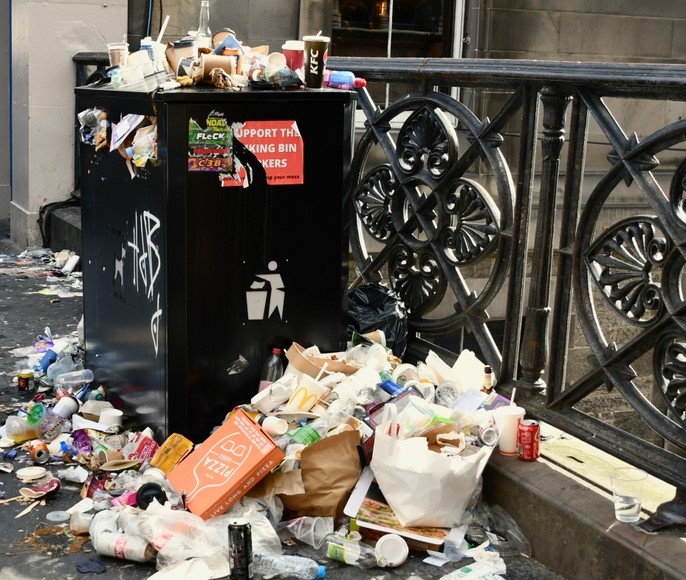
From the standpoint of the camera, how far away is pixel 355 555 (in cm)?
308

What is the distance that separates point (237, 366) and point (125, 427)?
71cm

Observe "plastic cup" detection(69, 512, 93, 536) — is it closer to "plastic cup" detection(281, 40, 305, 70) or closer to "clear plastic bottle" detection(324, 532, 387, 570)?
"clear plastic bottle" detection(324, 532, 387, 570)

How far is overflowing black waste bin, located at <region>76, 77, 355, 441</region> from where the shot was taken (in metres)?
3.54

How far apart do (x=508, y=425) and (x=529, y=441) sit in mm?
90

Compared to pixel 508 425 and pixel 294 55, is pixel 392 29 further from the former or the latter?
pixel 508 425

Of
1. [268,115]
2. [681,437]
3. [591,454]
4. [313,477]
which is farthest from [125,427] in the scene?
[681,437]

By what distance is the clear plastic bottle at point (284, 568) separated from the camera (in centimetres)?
299

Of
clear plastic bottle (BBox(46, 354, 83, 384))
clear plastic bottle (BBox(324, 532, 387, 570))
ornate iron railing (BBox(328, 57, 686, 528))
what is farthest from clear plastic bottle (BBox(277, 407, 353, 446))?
clear plastic bottle (BBox(46, 354, 83, 384))

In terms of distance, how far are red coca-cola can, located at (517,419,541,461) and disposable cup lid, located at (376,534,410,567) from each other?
553 mm

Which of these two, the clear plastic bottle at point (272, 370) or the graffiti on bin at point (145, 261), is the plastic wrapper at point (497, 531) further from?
the graffiti on bin at point (145, 261)

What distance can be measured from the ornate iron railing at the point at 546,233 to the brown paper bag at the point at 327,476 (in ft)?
2.23

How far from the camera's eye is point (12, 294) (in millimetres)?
6512

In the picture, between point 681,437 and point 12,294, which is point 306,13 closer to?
point 12,294

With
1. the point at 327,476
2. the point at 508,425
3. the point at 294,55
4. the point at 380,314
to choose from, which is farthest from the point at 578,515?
the point at 294,55
